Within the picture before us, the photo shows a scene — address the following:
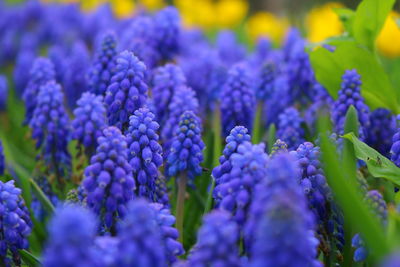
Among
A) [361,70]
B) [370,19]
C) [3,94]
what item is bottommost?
[361,70]

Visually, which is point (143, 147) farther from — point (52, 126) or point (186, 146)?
point (52, 126)

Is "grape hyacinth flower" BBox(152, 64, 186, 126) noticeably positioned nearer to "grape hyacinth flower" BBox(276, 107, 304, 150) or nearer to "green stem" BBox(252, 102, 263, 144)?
"green stem" BBox(252, 102, 263, 144)

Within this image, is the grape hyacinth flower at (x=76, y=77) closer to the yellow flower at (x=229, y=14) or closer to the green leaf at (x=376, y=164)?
the green leaf at (x=376, y=164)

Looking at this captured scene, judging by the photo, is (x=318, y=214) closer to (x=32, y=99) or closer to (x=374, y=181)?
(x=374, y=181)

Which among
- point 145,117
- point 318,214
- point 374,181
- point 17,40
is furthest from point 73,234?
point 17,40

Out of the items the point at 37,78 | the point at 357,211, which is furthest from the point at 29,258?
the point at 37,78

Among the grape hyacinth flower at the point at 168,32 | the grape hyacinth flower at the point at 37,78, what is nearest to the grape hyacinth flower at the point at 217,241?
the grape hyacinth flower at the point at 37,78
